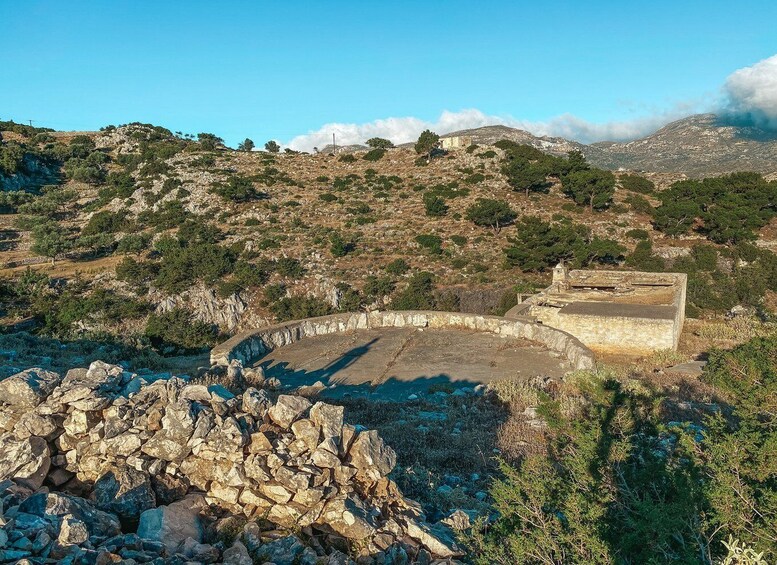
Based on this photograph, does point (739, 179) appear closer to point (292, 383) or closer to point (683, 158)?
point (292, 383)

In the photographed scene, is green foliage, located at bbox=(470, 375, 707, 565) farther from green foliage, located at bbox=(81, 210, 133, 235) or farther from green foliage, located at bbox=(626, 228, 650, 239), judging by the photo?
green foliage, located at bbox=(81, 210, 133, 235)

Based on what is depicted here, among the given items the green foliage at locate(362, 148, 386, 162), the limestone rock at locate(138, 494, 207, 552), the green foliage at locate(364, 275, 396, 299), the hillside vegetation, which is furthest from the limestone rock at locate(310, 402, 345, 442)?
the green foliage at locate(362, 148, 386, 162)

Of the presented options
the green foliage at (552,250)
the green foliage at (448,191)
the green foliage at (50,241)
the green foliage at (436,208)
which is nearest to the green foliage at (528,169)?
the green foliage at (448,191)

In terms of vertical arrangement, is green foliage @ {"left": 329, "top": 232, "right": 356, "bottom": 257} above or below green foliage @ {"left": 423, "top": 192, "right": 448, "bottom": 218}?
below

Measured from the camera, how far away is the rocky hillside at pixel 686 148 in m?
75.1

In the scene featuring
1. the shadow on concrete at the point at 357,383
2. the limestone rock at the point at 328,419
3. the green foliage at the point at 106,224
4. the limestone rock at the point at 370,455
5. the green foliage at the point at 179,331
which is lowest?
the green foliage at the point at 179,331

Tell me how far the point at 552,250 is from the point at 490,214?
727 cm

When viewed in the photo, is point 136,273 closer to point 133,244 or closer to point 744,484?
point 133,244

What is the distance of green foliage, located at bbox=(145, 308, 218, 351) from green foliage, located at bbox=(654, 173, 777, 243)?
30218mm

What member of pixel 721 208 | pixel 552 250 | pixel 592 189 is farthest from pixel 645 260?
pixel 592 189

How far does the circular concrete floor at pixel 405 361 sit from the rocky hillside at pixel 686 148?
68.8 m

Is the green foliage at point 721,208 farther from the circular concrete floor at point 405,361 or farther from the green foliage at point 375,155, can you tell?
the circular concrete floor at point 405,361

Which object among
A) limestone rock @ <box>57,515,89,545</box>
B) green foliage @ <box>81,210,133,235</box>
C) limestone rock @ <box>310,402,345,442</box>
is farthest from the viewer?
green foliage @ <box>81,210,133,235</box>

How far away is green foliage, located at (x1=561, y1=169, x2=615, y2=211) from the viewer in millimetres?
38688
